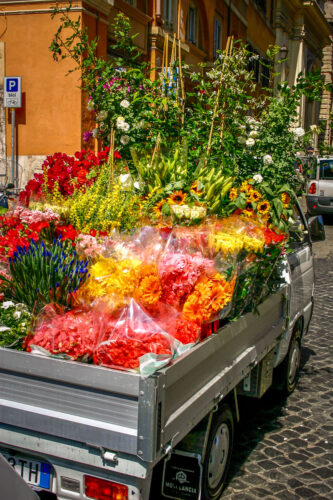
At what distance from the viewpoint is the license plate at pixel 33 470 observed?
8.65 feet

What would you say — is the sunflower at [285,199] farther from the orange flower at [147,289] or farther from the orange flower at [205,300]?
the orange flower at [147,289]

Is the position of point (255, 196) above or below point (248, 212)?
above

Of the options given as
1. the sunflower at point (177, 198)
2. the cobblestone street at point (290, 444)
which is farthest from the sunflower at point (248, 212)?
the cobblestone street at point (290, 444)

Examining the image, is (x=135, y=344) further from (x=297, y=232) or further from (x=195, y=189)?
(x=297, y=232)

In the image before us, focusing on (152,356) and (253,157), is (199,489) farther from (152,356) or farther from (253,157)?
(253,157)

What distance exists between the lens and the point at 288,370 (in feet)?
15.7

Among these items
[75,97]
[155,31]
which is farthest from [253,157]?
[155,31]

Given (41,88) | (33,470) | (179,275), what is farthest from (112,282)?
(41,88)

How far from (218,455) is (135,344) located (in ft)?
3.33

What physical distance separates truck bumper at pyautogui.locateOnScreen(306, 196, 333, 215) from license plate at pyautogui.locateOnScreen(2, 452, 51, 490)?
16.6 metres

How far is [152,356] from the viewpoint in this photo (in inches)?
99.6

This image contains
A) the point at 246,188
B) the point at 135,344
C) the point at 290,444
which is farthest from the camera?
the point at 246,188

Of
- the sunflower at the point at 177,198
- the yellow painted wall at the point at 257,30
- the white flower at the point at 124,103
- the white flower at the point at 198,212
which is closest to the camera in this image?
the white flower at the point at 198,212

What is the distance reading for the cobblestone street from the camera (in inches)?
140
